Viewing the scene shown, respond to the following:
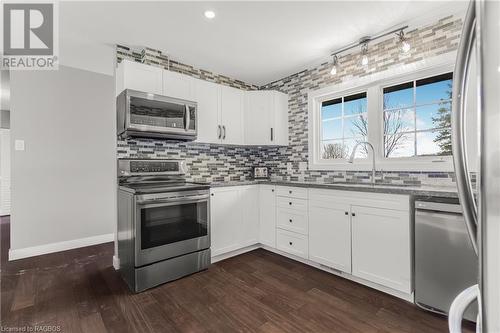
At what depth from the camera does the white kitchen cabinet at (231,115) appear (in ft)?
10.9

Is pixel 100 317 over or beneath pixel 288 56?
beneath

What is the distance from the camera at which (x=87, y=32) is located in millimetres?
2490

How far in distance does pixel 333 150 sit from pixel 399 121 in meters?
0.83

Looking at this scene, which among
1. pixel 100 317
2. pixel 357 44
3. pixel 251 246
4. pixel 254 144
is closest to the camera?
pixel 100 317

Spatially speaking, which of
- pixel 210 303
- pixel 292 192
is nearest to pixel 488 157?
pixel 210 303

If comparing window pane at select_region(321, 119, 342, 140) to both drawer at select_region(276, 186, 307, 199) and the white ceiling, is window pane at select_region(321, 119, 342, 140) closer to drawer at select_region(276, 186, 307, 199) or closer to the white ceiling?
the white ceiling

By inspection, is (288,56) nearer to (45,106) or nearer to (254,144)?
(254,144)

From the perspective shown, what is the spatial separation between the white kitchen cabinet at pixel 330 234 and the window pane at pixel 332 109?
133cm

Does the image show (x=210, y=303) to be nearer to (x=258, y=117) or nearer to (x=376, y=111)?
(x=258, y=117)

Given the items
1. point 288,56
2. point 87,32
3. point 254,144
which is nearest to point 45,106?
point 87,32

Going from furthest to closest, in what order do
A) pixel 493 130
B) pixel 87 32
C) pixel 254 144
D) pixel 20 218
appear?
pixel 254 144 < pixel 20 218 < pixel 87 32 < pixel 493 130

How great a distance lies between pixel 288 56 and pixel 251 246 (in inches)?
97.5

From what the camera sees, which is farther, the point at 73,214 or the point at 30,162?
the point at 73,214

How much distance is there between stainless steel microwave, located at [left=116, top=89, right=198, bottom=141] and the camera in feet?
7.82
